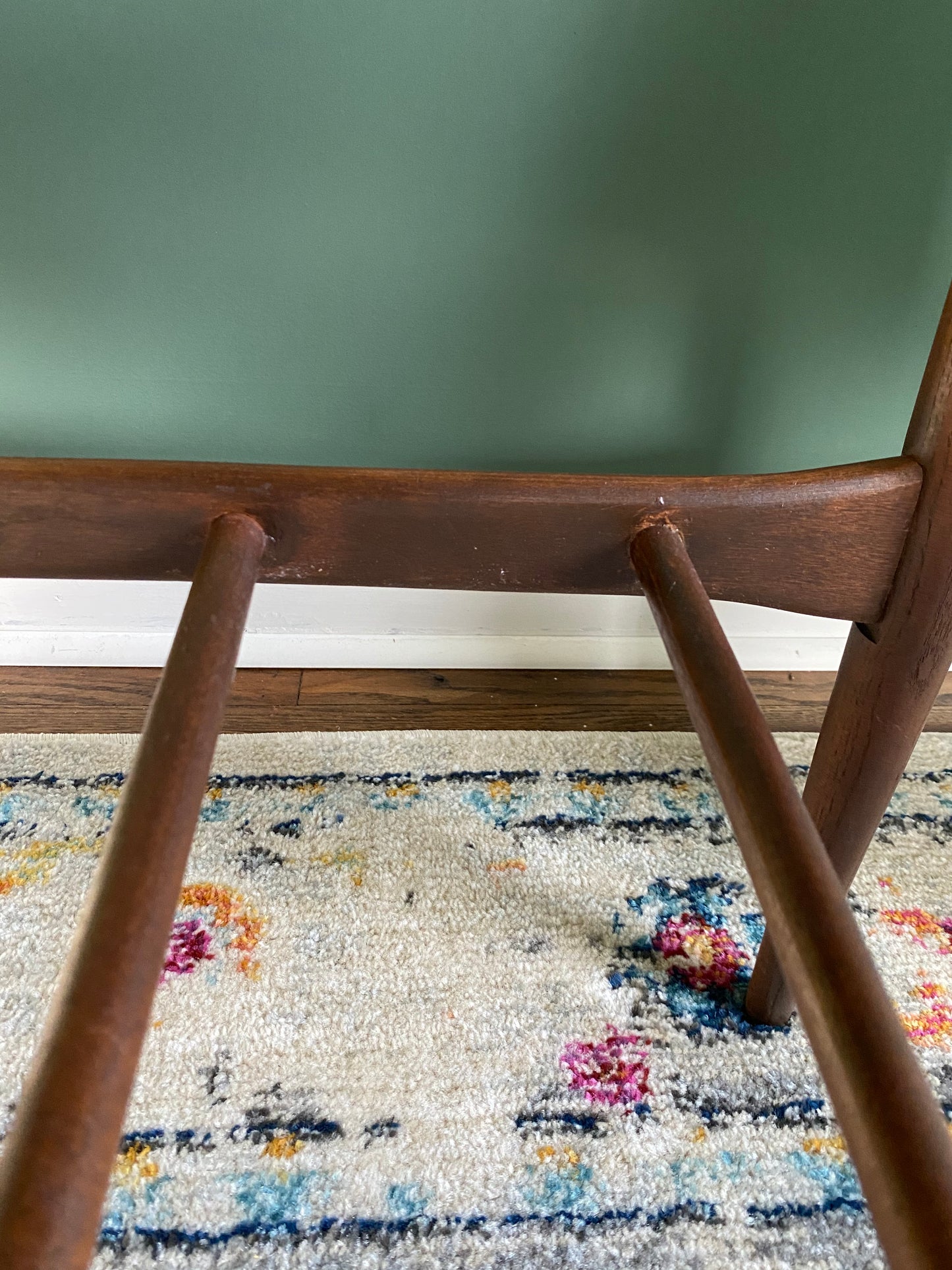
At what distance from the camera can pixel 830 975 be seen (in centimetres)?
28

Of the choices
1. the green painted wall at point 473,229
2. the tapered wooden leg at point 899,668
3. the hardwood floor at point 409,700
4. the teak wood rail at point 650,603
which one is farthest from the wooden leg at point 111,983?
the hardwood floor at point 409,700

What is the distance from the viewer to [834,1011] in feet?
0.90

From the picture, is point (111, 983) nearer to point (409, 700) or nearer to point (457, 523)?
point (457, 523)

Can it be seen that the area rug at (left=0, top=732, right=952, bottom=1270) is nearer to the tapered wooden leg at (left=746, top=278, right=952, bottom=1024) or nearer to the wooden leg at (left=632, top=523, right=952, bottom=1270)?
the tapered wooden leg at (left=746, top=278, right=952, bottom=1024)

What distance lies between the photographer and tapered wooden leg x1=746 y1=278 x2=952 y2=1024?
0.47 meters

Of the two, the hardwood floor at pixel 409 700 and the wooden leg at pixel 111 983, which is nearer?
the wooden leg at pixel 111 983

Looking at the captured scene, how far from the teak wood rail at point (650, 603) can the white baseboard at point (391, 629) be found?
1.70ft

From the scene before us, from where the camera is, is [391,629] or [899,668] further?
[391,629]

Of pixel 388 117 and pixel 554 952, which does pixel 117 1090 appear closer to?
pixel 554 952

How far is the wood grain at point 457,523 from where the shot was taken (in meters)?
0.46

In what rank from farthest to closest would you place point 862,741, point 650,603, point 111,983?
1. point 862,741
2. point 650,603
3. point 111,983

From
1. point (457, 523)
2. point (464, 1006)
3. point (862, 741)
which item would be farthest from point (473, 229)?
point (464, 1006)

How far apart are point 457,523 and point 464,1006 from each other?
0.45 m

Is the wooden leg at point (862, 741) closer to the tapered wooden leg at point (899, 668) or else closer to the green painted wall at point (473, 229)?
the tapered wooden leg at point (899, 668)
